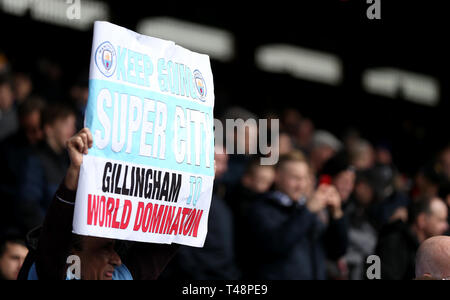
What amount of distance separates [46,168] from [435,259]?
320 centimetres

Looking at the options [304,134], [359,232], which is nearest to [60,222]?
[359,232]

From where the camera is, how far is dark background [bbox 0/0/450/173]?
9922mm

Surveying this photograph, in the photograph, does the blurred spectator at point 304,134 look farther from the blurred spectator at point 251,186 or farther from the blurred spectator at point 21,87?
the blurred spectator at point 21,87

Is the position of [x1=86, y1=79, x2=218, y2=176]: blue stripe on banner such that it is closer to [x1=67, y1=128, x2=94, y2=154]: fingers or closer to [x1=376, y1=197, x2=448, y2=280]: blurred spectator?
[x1=67, y1=128, x2=94, y2=154]: fingers

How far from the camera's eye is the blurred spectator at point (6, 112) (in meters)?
7.11

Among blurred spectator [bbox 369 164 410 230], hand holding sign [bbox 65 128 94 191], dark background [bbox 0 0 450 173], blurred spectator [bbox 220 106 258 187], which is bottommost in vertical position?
hand holding sign [bbox 65 128 94 191]

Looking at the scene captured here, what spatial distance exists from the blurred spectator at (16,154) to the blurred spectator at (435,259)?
2.97 metres

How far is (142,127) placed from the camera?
3.16 metres

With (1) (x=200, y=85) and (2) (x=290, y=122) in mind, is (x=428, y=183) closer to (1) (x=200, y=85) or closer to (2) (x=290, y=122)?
(2) (x=290, y=122)

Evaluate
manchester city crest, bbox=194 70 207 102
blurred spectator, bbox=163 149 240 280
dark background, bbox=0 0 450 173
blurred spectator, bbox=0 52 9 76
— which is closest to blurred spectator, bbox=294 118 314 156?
dark background, bbox=0 0 450 173

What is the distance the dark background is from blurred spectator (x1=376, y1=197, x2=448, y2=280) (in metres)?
3.86

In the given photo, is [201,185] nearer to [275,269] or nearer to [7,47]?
[275,269]
